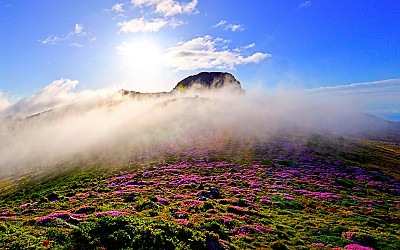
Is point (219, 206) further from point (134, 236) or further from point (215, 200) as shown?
point (134, 236)

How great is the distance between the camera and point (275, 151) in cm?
8788

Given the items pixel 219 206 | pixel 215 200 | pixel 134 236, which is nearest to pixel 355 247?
pixel 219 206

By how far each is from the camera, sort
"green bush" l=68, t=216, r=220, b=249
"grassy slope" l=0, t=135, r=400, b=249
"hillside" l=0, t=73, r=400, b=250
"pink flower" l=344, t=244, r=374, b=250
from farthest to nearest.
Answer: "pink flower" l=344, t=244, r=374, b=250 < "hillside" l=0, t=73, r=400, b=250 < "grassy slope" l=0, t=135, r=400, b=249 < "green bush" l=68, t=216, r=220, b=249

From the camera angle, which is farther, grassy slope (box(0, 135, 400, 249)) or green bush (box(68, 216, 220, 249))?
grassy slope (box(0, 135, 400, 249))

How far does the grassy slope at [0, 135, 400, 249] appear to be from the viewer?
20.1 meters

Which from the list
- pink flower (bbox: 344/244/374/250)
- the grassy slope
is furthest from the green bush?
pink flower (bbox: 344/244/374/250)

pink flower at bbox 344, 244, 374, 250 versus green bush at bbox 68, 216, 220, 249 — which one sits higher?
green bush at bbox 68, 216, 220, 249

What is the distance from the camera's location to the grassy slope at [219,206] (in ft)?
65.9

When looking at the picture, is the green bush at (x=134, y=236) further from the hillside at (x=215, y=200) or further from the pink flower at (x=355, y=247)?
the pink flower at (x=355, y=247)

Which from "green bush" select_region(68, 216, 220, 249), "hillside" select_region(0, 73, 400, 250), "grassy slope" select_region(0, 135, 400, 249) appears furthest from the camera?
"hillside" select_region(0, 73, 400, 250)

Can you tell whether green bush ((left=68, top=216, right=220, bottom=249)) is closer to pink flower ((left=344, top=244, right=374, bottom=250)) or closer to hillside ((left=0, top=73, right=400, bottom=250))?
hillside ((left=0, top=73, right=400, bottom=250))

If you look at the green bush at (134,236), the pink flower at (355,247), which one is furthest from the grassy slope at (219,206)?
the pink flower at (355,247)

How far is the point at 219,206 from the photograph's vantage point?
1355 inches

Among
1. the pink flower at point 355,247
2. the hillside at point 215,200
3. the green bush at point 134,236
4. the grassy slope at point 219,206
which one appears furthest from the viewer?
the pink flower at point 355,247
